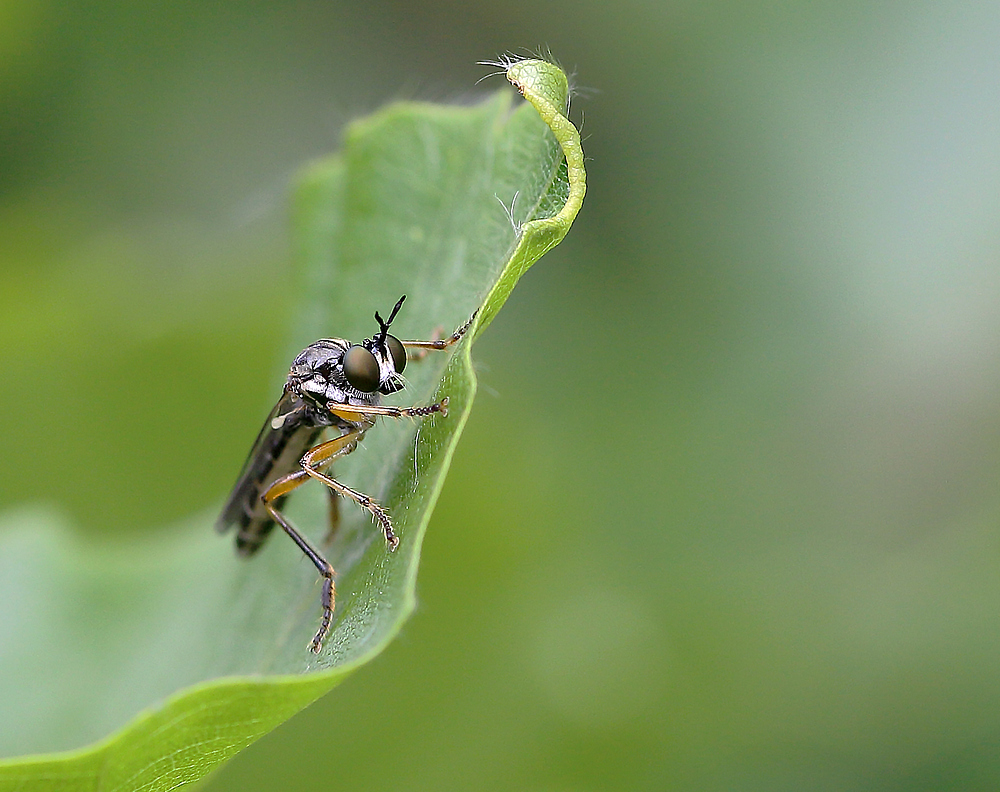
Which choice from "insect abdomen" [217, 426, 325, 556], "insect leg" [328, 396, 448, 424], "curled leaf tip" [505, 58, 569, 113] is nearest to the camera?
"curled leaf tip" [505, 58, 569, 113]

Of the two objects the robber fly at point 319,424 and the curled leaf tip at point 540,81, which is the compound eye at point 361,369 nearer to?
the robber fly at point 319,424

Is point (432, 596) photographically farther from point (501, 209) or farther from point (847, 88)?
point (847, 88)

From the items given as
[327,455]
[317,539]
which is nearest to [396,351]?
[327,455]

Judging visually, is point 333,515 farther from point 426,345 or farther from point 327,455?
point 426,345

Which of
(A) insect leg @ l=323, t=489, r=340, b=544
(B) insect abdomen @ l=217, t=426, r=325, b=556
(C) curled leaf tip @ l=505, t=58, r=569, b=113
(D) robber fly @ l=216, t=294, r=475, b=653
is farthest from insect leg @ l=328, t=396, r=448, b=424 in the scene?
(C) curled leaf tip @ l=505, t=58, r=569, b=113

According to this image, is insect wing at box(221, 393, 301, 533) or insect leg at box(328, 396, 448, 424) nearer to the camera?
insect leg at box(328, 396, 448, 424)

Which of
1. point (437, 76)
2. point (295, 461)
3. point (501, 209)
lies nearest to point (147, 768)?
point (501, 209)

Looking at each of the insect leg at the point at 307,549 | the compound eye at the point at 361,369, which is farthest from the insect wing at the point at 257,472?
the compound eye at the point at 361,369

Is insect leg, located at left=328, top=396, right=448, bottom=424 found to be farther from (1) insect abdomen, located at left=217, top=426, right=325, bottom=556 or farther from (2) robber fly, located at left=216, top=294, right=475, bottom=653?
(1) insect abdomen, located at left=217, top=426, right=325, bottom=556
